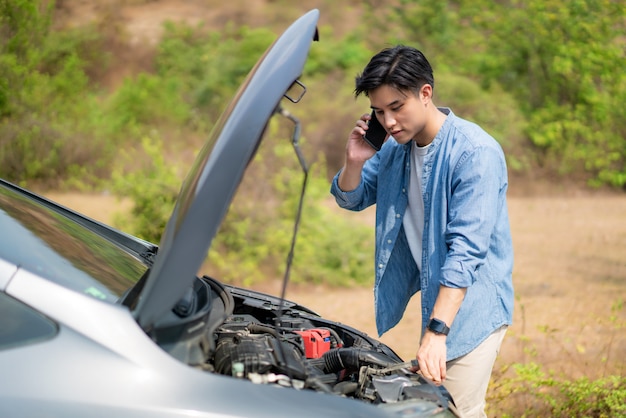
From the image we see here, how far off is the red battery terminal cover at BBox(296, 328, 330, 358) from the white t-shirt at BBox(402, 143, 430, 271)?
48 centimetres

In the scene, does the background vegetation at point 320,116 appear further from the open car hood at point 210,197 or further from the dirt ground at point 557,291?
the open car hood at point 210,197

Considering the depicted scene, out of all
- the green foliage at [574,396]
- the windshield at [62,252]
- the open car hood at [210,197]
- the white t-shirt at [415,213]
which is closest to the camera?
the open car hood at [210,197]

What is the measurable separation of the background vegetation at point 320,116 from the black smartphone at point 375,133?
72.3 inches

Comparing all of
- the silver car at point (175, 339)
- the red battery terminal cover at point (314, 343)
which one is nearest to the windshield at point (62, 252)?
the silver car at point (175, 339)

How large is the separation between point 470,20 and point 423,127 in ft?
45.7

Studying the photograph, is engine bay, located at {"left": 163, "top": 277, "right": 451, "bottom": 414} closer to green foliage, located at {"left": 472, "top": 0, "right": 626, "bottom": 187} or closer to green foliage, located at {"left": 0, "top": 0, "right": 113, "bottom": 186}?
green foliage, located at {"left": 0, "top": 0, "right": 113, "bottom": 186}

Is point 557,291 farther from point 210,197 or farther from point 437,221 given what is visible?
point 210,197

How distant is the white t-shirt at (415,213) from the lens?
3.12m

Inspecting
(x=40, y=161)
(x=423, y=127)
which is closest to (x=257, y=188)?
(x=40, y=161)

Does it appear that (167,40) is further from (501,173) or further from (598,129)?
(501,173)

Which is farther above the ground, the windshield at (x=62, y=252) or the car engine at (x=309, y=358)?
the windshield at (x=62, y=252)

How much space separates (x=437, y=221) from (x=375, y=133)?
0.48 m

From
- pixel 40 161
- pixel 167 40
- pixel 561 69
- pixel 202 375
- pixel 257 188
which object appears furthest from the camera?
pixel 167 40

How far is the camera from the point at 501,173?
2926 millimetres
